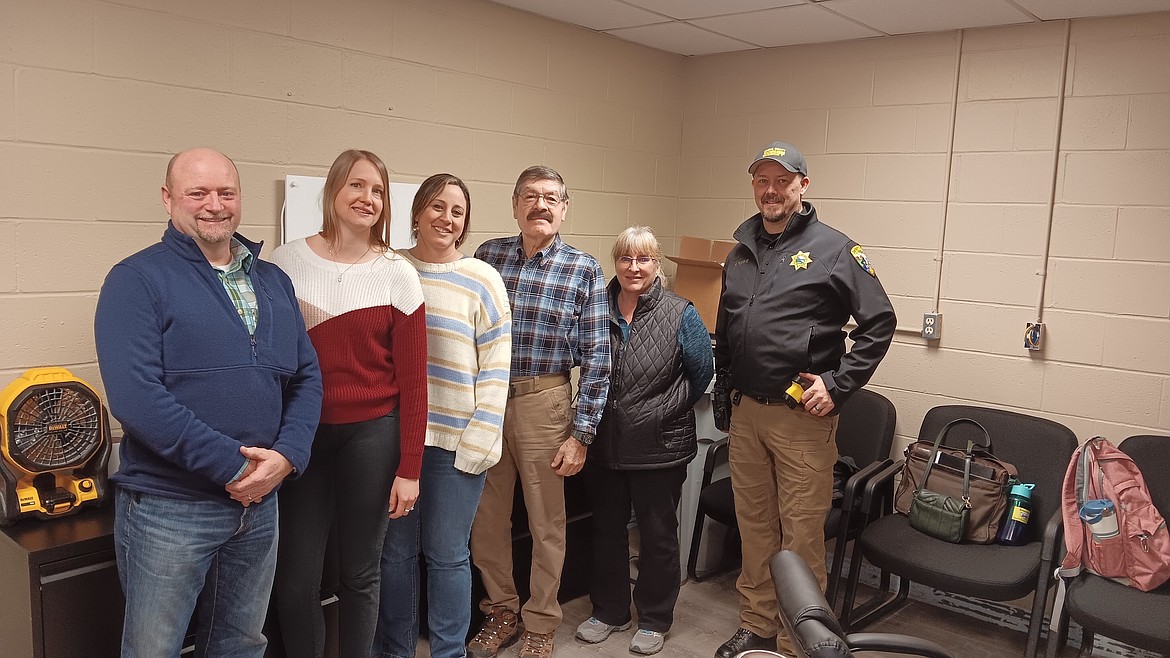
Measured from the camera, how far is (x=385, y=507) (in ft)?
7.42

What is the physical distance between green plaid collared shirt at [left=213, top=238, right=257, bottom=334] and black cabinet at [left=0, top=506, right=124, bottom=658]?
27.0 inches

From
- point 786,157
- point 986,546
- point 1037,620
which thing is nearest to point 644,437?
point 786,157

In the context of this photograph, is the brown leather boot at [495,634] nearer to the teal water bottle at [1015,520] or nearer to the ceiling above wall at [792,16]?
the teal water bottle at [1015,520]

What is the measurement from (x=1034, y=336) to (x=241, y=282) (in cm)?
281

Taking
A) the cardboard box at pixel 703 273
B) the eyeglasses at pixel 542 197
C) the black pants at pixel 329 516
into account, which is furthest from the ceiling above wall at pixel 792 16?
the black pants at pixel 329 516

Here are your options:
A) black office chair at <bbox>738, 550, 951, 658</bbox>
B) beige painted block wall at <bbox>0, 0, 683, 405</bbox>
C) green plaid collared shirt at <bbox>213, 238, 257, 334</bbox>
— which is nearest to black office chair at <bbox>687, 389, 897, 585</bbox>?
beige painted block wall at <bbox>0, 0, 683, 405</bbox>

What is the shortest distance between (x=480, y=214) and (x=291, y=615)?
70.6 inches

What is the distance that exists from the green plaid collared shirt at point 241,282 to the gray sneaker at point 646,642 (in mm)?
1726

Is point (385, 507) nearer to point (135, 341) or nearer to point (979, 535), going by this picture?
point (135, 341)

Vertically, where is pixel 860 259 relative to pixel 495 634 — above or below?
above

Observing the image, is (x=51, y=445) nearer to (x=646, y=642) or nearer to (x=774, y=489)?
(x=646, y=642)

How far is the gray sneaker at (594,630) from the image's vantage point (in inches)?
118

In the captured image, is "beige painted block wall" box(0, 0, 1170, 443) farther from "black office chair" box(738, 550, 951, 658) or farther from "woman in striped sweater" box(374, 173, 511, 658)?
"black office chair" box(738, 550, 951, 658)

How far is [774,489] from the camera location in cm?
294
